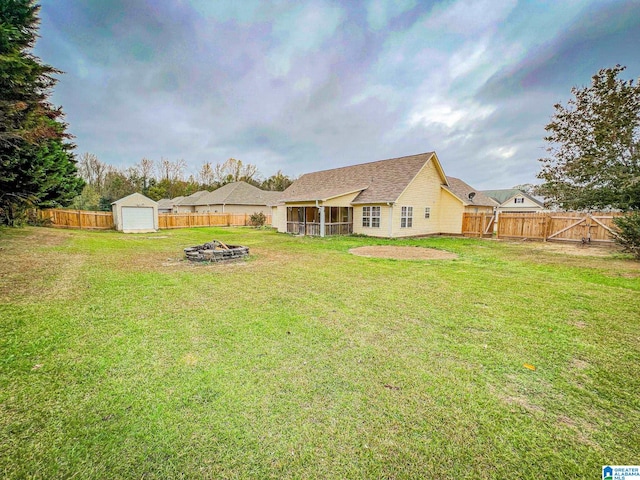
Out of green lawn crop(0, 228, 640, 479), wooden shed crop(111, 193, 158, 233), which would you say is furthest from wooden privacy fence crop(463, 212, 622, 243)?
wooden shed crop(111, 193, 158, 233)

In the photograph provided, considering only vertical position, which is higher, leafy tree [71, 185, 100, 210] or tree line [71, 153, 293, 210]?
tree line [71, 153, 293, 210]

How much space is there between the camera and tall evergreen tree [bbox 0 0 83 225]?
27.1 feet

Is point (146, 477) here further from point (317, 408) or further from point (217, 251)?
point (217, 251)

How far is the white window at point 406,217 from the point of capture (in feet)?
58.2

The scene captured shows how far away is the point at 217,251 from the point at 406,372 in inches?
323

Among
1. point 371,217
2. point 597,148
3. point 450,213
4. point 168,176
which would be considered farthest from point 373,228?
point 168,176

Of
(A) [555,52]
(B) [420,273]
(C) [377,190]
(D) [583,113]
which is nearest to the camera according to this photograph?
(B) [420,273]

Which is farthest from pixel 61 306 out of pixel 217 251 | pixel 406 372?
pixel 406 372

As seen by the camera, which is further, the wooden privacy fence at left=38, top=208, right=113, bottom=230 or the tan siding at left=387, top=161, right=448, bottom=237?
the wooden privacy fence at left=38, top=208, right=113, bottom=230

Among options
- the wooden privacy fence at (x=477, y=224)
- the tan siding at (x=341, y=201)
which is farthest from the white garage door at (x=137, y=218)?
the wooden privacy fence at (x=477, y=224)

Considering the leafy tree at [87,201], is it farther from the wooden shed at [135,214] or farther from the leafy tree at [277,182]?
the leafy tree at [277,182]

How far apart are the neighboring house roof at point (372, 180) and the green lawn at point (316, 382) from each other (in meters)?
12.5

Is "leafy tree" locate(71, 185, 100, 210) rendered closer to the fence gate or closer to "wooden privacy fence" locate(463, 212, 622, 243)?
"wooden privacy fence" locate(463, 212, 622, 243)

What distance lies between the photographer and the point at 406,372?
304 cm
